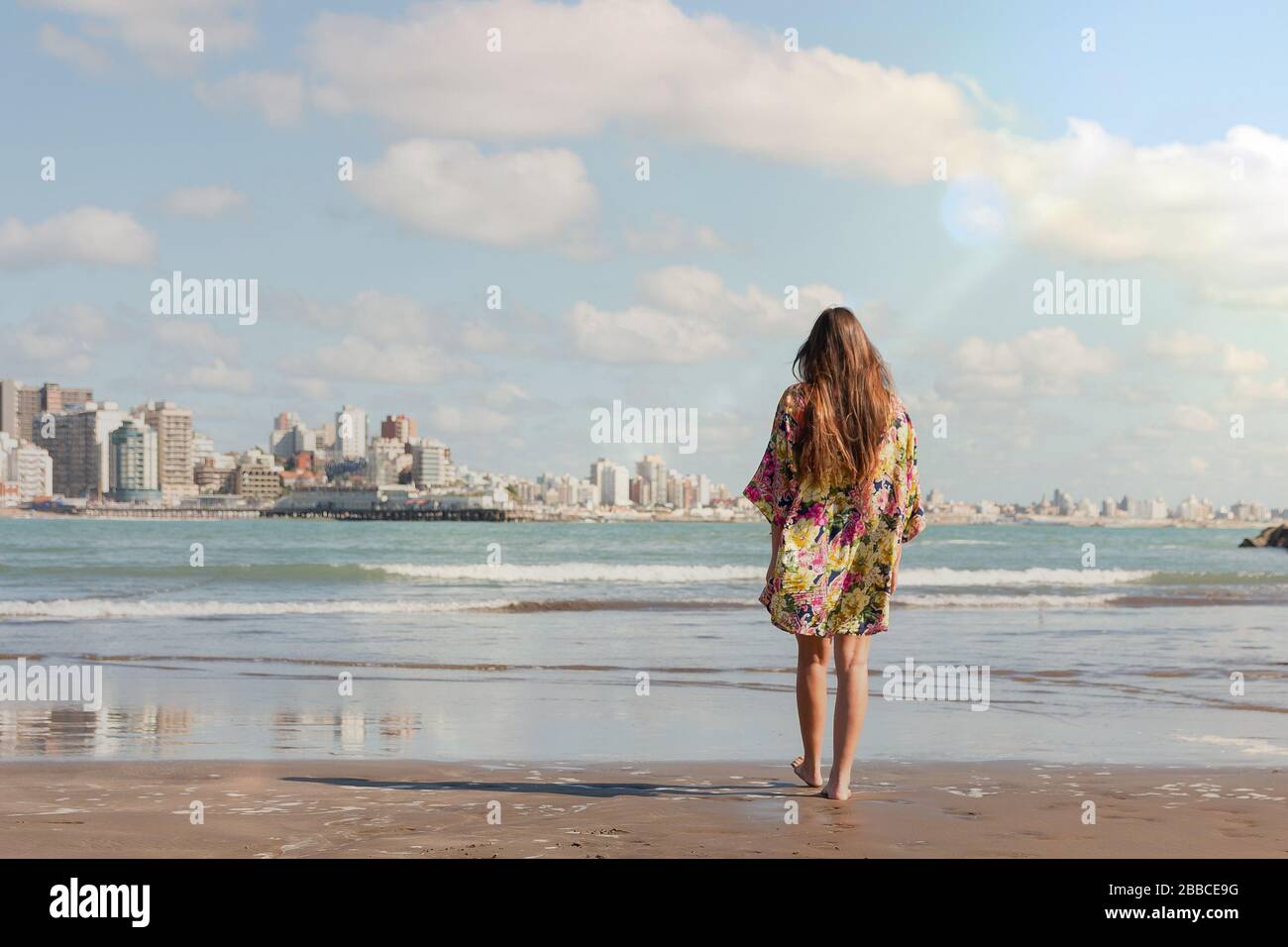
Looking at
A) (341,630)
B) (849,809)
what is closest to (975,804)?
(849,809)

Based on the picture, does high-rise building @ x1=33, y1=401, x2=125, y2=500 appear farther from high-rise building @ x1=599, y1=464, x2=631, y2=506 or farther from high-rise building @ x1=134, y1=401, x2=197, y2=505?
high-rise building @ x1=599, y1=464, x2=631, y2=506

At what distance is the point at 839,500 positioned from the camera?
206 inches

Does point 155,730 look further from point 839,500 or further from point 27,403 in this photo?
point 27,403

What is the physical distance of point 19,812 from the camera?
4828mm

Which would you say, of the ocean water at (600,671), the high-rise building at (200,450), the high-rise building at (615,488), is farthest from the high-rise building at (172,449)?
the ocean water at (600,671)

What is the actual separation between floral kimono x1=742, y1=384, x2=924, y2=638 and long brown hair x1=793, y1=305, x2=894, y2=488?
0.17 ft

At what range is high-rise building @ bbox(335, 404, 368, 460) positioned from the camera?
161 metres

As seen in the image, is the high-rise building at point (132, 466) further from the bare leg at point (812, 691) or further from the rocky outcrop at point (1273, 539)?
the bare leg at point (812, 691)

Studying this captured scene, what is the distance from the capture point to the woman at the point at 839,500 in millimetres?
5152

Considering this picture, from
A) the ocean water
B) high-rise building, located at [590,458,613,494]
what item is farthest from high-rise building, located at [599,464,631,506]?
the ocean water

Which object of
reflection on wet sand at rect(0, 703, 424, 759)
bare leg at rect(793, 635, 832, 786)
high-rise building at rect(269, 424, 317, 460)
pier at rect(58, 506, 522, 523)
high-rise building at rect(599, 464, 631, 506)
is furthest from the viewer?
high-rise building at rect(269, 424, 317, 460)

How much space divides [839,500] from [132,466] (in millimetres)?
140287
